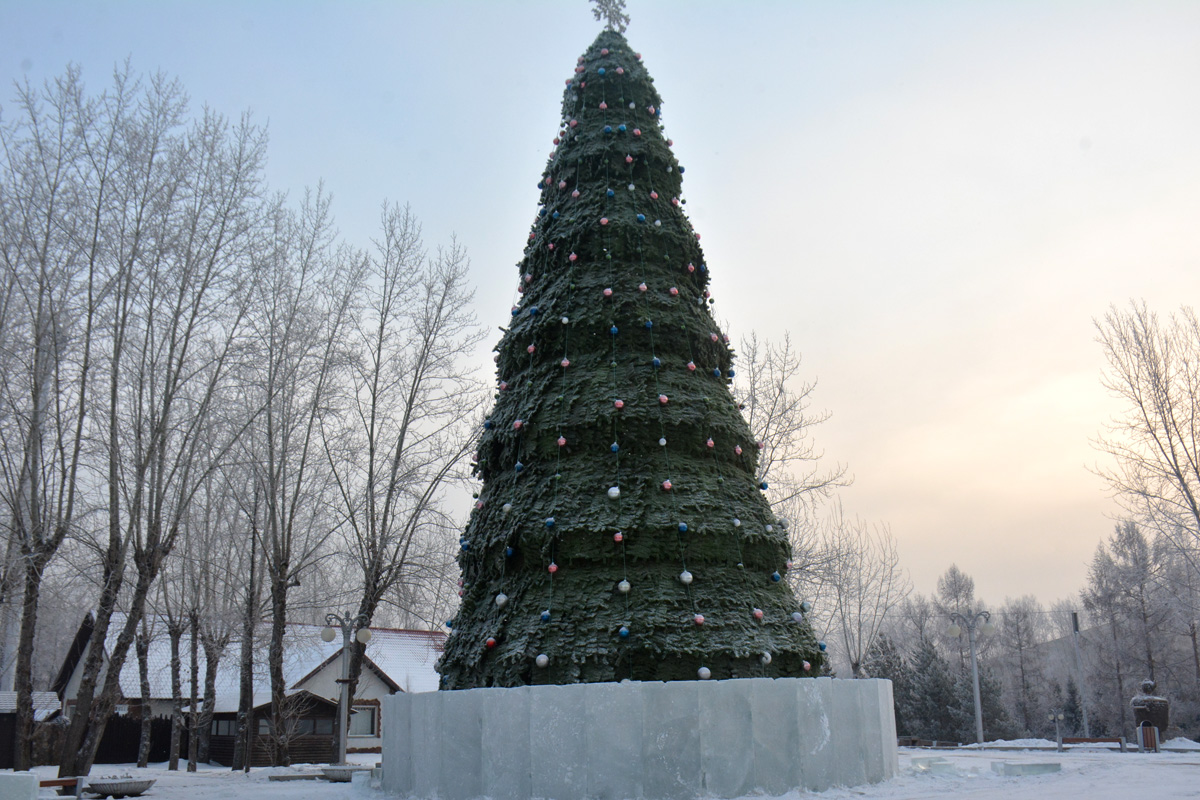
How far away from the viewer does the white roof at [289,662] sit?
94.6 ft

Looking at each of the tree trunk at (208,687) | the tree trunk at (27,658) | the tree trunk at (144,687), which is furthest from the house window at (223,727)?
the tree trunk at (27,658)

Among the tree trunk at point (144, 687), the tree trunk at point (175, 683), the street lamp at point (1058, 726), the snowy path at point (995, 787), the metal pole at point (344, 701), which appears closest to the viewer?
the snowy path at point (995, 787)

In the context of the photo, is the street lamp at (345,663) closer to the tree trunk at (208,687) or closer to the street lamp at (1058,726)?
the tree trunk at (208,687)

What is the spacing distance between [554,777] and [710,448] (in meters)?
4.01

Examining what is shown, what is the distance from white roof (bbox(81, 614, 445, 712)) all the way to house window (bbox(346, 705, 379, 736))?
5.08 feet

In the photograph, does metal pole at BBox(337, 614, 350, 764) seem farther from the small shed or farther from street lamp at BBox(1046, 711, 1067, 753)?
street lamp at BBox(1046, 711, 1067, 753)

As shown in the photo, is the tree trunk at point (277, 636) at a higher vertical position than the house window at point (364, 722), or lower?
higher

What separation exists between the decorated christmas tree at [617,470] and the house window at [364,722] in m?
25.3

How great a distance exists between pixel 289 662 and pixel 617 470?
2658 cm

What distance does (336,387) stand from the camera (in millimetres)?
20141

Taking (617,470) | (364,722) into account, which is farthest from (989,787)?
(364,722)

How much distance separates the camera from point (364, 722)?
105 feet

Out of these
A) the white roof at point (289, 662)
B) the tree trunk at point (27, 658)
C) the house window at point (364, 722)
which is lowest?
the house window at point (364, 722)

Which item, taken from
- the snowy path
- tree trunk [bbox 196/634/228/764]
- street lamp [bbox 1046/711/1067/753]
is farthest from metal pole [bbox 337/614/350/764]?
street lamp [bbox 1046/711/1067/753]
